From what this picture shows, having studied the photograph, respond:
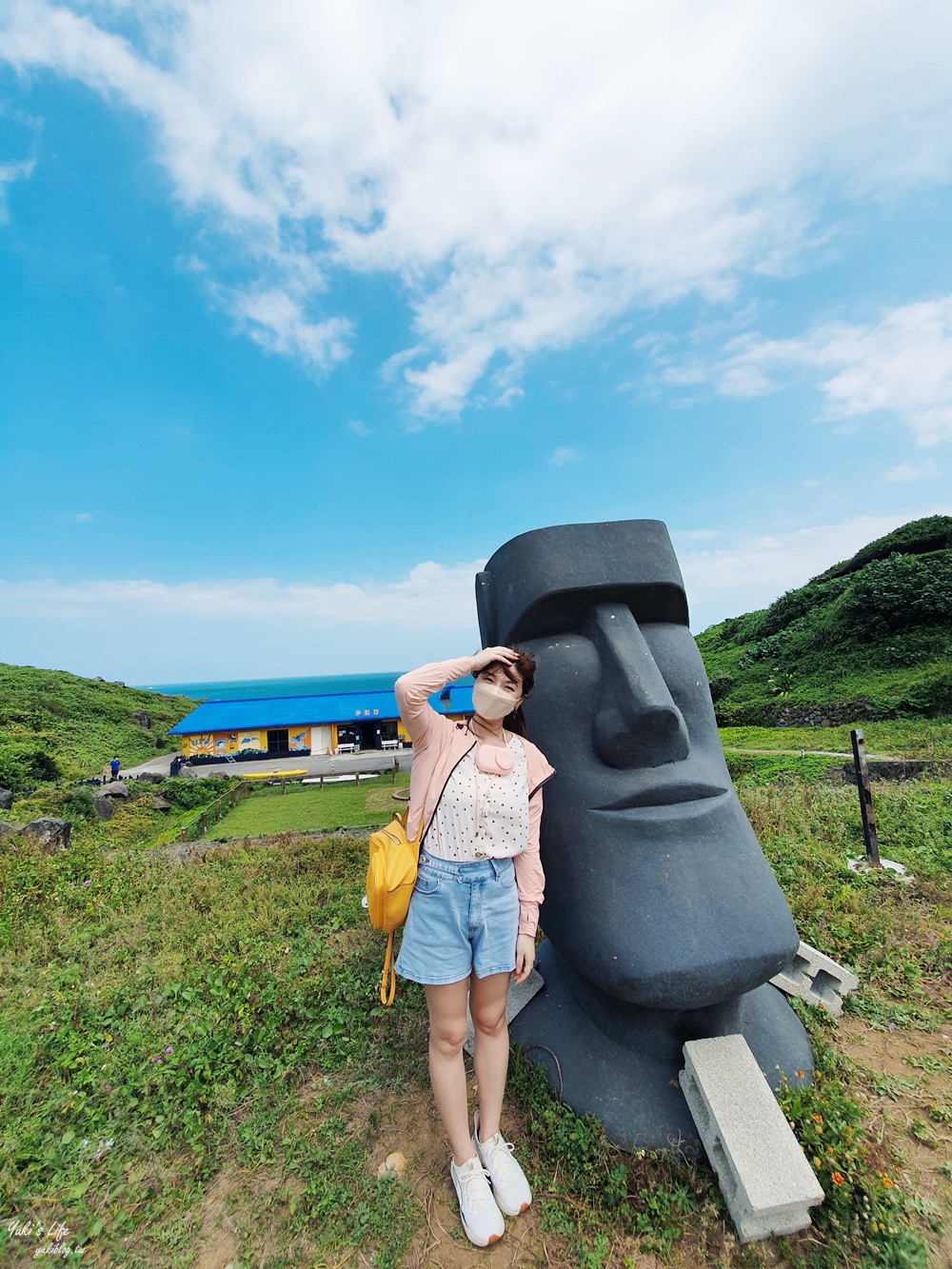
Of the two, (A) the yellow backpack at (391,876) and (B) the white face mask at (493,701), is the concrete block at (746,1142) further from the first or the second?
(B) the white face mask at (493,701)

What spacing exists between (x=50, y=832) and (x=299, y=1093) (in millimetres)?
7543

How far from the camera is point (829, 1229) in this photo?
6.03 feet

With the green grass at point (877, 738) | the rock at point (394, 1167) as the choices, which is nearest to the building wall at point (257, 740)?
the green grass at point (877, 738)

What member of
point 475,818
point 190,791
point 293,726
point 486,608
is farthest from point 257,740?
point 475,818

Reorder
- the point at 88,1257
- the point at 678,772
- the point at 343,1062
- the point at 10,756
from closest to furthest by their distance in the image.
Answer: the point at 88,1257, the point at 678,772, the point at 343,1062, the point at 10,756

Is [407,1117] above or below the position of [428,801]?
below

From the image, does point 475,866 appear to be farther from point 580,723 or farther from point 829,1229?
point 829,1229

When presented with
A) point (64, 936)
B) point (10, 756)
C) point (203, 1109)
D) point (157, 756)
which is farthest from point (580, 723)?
point (157, 756)

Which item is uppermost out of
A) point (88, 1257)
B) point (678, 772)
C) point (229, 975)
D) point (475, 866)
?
point (678, 772)

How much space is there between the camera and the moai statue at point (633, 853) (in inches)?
85.7

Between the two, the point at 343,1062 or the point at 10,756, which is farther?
the point at 10,756

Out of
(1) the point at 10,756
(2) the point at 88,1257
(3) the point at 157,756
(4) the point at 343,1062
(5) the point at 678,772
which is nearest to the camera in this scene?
(2) the point at 88,1257

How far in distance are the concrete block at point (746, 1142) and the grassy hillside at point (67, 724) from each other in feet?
53.4

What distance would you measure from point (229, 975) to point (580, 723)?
107 inches
